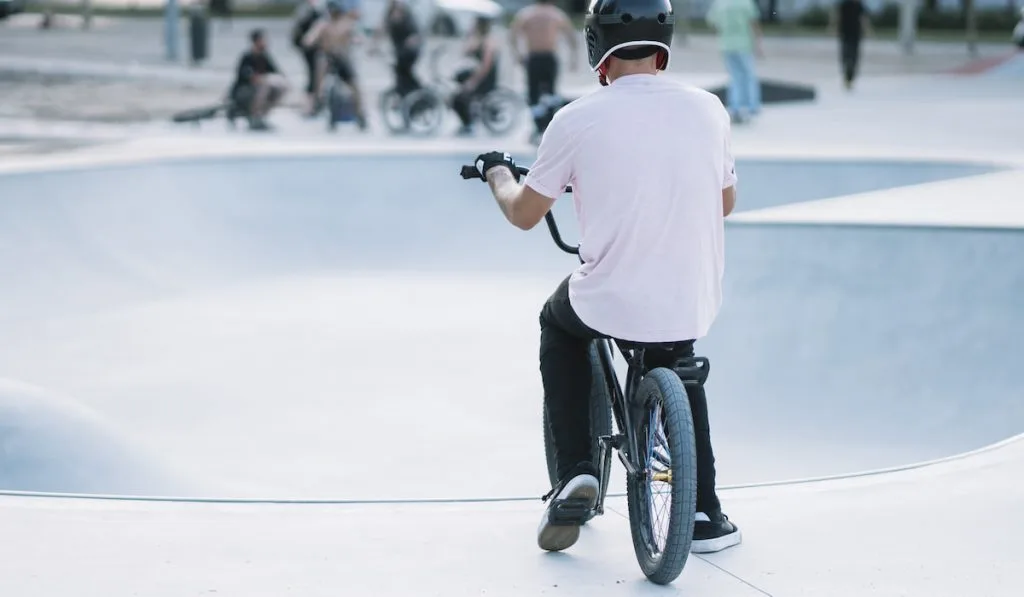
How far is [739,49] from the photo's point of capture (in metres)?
16.4

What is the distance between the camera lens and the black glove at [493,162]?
3.54 m

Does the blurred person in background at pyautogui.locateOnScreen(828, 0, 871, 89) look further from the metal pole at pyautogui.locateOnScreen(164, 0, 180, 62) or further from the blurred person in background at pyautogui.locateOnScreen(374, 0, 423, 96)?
the metal pole at pyautogui.locateOnScreen(164, 0, 180, 62)

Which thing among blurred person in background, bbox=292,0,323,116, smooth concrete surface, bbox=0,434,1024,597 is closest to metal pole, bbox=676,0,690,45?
blurred person in background, bbox=292,0,323,116

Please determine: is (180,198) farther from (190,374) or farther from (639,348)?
(639,348)

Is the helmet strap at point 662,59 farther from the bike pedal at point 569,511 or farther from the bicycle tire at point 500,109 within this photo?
the bicycle tire at point 500,109

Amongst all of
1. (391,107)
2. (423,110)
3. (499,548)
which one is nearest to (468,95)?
(423,110)

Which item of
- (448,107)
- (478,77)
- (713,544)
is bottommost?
(448,107)

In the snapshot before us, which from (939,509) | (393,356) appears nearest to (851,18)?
(393,356)

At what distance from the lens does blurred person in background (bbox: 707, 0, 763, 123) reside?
16.5 m

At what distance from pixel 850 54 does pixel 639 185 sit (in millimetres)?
18628

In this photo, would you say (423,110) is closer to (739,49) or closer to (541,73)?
(541,73)

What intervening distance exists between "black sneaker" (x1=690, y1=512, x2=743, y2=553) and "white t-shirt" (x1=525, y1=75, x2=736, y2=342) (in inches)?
21.0

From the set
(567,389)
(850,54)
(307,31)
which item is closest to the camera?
(567,389)

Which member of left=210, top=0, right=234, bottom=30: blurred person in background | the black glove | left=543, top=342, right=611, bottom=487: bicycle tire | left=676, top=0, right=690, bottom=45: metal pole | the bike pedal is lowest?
left=210, top=0, right=234, bottom=30: blurred person in background
